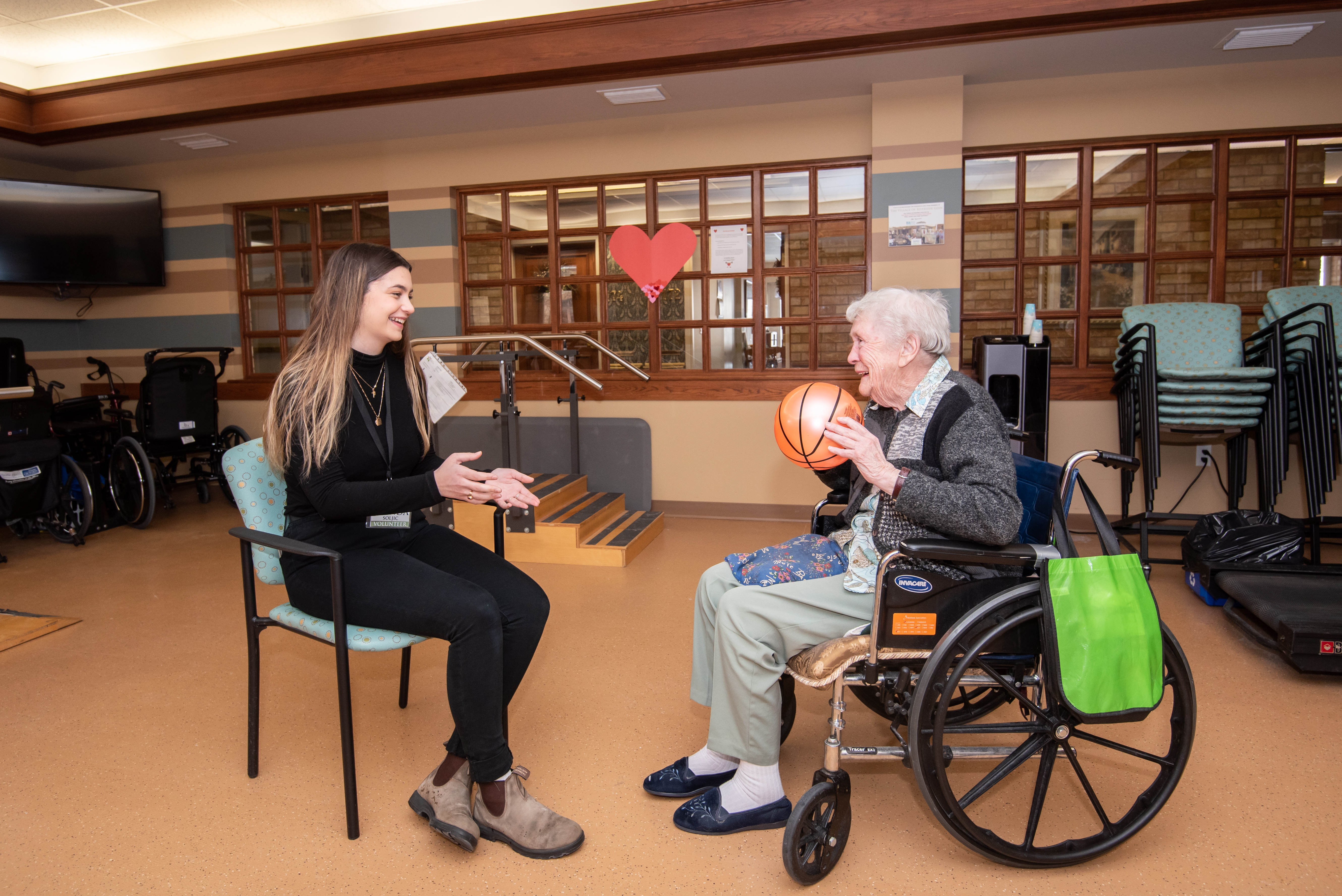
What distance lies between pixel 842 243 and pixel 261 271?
169 inches

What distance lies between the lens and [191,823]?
71.1 inches

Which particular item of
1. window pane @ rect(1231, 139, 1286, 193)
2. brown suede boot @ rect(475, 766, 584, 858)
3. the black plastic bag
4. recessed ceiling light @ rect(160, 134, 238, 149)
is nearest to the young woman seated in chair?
brown suede boot @ rect(475, 766, 584, 858)

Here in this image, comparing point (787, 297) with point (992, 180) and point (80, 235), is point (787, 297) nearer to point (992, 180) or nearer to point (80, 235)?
point (992, 180)

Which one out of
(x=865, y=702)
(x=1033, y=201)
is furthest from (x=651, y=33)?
(x=865, y=702)

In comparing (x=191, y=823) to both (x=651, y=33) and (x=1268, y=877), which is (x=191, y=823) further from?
(x=651, y=33)

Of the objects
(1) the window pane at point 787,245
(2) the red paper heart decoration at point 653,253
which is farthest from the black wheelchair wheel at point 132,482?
(1) the window pane at point 787,245

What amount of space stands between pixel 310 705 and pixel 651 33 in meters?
3.40

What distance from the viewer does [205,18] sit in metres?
4.39

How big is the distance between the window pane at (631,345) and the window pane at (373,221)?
1846mm

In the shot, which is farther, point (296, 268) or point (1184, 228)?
point (296, 268)

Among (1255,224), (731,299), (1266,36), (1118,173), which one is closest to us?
(1266,36)

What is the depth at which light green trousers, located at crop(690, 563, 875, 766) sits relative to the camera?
1.65 metres

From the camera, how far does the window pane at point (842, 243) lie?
468cm

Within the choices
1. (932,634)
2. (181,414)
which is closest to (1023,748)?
(932,634)
